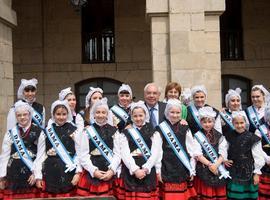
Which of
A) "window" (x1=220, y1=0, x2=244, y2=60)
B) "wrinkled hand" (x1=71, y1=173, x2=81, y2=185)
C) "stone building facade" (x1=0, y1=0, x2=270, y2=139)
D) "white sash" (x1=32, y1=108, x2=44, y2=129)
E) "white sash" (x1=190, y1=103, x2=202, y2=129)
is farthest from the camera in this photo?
"window" (x1=220, y1=0, x2=244, y2=60)

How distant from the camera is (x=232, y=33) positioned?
13.6 m

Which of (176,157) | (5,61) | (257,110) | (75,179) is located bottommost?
(75,179)

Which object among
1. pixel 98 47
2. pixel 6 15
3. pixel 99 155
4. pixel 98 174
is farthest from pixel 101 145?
pixel 98 47

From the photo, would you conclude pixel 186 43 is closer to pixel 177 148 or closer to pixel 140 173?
pixel 177 148

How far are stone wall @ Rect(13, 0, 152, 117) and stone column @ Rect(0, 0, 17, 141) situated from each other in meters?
4.18

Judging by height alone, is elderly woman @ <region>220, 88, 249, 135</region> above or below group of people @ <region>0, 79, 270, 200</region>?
above

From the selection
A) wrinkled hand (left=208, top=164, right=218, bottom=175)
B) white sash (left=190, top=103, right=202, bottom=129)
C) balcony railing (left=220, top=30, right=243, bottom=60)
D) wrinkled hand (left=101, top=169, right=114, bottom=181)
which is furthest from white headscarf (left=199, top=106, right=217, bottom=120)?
balcony railing (left=220, top=30, right=243, bottom=60)

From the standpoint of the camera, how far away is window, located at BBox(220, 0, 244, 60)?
13523 mm

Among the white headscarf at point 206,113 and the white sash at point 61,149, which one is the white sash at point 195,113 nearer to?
the white headscarf at point 206,113

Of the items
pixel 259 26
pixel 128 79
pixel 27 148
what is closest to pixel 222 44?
pixel 259 26

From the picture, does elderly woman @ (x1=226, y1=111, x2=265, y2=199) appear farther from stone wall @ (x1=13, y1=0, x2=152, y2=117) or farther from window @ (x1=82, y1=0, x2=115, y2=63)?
window @ (x1=82, y1=0, x2=115, y2=63)

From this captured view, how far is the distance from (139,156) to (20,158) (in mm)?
1476

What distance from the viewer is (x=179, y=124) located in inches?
234

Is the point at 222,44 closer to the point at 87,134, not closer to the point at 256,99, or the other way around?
the point at 256,99
